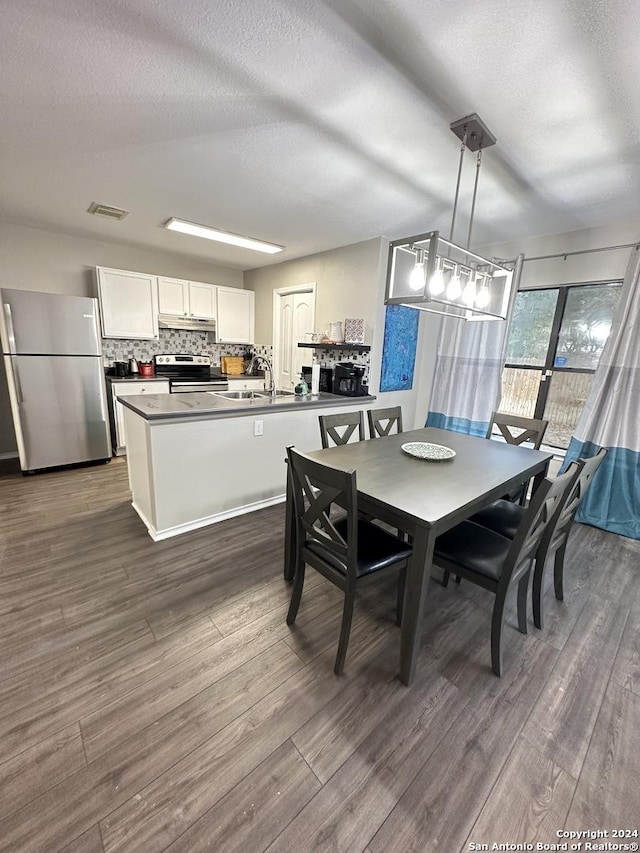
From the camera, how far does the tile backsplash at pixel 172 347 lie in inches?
177

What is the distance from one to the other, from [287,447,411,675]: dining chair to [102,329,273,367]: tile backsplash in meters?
3.91

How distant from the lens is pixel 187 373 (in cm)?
498

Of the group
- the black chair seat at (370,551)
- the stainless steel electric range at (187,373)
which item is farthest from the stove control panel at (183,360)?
the black chair seat at (370,551)

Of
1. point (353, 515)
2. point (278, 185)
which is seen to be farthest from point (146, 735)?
point (278, 185)

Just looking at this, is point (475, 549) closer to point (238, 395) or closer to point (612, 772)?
point (612, 772)

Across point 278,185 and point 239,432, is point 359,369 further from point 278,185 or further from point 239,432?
point 278,185

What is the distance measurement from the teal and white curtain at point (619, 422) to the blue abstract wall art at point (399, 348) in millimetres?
1781

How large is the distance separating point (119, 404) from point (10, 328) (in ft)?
4.11

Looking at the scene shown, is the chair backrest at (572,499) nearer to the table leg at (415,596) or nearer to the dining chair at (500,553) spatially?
the dining chair at (500,553)

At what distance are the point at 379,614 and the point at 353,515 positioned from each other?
88 centimetres

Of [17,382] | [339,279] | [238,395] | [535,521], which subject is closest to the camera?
[535,521]

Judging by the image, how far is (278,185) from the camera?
8.08ft

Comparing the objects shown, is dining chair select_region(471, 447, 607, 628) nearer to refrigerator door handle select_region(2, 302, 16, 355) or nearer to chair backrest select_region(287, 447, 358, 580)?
chair backrest select_region(287, 447, 358, 580)

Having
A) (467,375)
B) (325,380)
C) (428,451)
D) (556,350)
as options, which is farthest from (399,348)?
(428,451)
